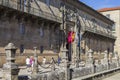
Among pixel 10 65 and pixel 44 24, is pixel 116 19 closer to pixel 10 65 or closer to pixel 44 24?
pixel 44 24

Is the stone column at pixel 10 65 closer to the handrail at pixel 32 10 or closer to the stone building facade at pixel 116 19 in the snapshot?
the handrail at pixel 32 10

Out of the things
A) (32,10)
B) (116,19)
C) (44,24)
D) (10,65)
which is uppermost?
(116,19)

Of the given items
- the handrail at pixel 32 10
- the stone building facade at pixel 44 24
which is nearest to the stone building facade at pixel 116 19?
the stone building facade at pixel 44 24

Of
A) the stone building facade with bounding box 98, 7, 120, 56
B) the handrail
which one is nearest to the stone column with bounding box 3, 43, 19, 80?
the handrail

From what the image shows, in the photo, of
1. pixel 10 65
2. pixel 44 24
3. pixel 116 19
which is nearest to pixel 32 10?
pixel 44 24

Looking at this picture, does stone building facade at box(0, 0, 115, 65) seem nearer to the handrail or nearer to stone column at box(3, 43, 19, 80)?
the handrail

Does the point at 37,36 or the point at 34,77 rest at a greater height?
the point at 37,36

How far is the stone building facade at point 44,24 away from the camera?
22109 mm

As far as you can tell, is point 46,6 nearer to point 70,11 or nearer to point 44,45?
point 44,45

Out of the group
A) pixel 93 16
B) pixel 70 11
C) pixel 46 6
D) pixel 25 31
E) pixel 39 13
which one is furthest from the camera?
pixel 93 16

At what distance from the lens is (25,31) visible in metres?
24.6

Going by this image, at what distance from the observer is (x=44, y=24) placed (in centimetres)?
2800

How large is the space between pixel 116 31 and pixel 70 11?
28.0 meters

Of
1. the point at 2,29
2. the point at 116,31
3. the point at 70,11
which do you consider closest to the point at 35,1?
the point at 2,29
